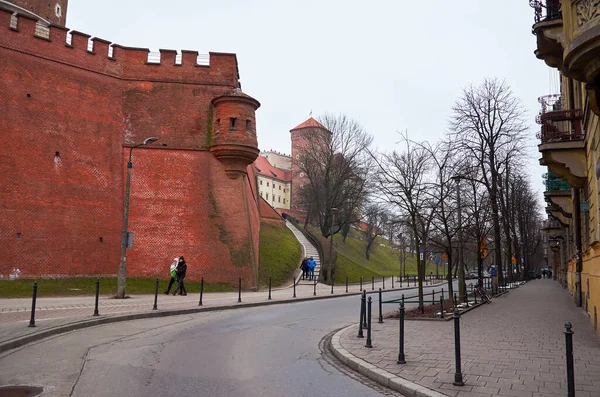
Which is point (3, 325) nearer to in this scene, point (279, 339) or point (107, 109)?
point (279, 339)

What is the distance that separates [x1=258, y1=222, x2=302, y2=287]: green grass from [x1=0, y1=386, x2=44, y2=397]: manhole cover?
22254mm

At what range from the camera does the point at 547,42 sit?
45.1ft

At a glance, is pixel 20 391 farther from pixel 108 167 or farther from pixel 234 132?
pixel 234 132

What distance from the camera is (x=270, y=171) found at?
396 ft

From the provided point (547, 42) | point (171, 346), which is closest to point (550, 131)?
point (547, 42)

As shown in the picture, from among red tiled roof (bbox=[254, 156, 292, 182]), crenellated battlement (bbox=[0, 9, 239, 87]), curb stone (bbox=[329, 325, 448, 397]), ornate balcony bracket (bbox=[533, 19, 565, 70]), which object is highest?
red tiled roof (bbox=[254, 156, 292, 182])

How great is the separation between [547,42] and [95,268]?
832 inches

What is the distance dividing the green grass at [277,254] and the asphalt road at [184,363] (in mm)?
17028

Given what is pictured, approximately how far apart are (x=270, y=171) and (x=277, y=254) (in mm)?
85098

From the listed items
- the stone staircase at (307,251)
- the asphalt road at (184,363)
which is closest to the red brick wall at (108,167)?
the stone staircase at (307,251)

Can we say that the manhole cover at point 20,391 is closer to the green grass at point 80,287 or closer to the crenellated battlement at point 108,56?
the green grass at point 80,287

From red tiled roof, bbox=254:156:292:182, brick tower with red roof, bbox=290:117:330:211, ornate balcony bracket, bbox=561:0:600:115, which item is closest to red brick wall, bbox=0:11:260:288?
ornate balcony bracket, bbox=561:0:600:115

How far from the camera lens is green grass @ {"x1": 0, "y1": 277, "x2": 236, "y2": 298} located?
19631 millimetres

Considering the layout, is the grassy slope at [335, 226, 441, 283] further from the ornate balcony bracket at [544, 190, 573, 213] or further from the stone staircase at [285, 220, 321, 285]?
the ornate balcony bracket at [544, 190, 573, 213]
